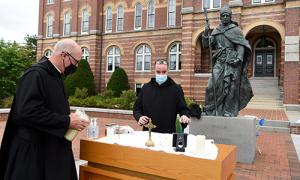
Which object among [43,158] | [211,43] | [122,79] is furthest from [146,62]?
[43,158]

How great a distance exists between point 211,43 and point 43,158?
6.21 m

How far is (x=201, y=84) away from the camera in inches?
861

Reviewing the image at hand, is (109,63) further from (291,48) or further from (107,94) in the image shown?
(291,48)

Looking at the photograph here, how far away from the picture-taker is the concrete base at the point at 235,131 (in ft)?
24.3

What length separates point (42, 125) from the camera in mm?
2846

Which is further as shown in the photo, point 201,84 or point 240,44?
point 201,84

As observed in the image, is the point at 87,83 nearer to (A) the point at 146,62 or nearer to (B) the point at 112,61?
(B) the point at 112,61

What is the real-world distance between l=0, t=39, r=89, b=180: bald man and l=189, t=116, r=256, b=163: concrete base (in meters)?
5.13

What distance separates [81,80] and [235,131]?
20.8 metres

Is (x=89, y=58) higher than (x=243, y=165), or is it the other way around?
(x=89, y=58)

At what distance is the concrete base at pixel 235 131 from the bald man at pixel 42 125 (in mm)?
5135

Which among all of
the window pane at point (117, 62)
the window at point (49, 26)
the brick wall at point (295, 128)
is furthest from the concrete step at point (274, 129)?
→ the window at point (49, 26)

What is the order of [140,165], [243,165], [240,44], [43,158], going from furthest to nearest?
[240,44] < [243,165] < [140,165] < [43,158]

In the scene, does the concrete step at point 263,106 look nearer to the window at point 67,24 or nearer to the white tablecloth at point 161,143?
the white tablecloth at point 161,143
